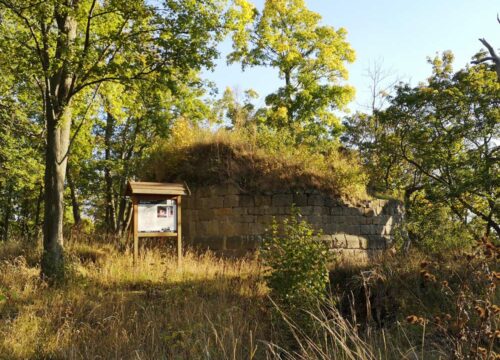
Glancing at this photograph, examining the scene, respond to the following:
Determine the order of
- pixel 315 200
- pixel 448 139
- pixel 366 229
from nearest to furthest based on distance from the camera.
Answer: pixel 315 200, pixel 366 229, pixel 448 139

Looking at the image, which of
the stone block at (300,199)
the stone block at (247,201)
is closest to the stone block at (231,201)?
the stone block at (247,201)

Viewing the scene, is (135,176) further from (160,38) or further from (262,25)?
(160,38)

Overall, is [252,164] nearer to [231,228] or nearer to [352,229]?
[231,228]

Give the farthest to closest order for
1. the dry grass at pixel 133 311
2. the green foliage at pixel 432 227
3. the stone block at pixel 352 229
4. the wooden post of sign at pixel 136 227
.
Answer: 1. the green foliage at pixel 432 227
2. the stone block at pixel 352 229
3. the wooden post of sign at pixel 136 227
4. the dry grass at pixel 133 311

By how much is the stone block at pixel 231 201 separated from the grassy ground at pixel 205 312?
208 cm

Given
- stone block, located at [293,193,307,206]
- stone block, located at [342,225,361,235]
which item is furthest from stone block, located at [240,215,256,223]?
stone block, located at [342,225,361,235]

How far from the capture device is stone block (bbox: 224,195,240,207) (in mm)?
11359

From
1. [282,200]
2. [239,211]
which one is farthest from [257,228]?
[282,200]

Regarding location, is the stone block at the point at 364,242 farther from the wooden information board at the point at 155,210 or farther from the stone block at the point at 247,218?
the wooden information board at the point at 155,210

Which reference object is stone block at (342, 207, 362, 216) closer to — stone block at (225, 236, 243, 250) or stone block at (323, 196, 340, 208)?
stone block at (323, 196, 340, 208)

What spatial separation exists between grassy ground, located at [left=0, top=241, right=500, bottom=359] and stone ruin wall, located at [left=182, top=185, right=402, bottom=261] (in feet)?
5.28

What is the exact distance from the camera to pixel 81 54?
7586 millimetres

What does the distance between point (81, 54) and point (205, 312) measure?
15.9ft

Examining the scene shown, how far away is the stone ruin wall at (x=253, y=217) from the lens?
441 inches
